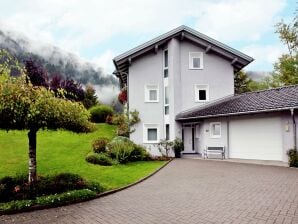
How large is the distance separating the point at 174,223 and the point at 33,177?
17.4ft

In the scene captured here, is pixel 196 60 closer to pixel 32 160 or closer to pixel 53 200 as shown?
pixel 32 160

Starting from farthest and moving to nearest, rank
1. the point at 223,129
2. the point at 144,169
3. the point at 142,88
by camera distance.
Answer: the point at 142,88, the point at 223,129, the point at 144,169

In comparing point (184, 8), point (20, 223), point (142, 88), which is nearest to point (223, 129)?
point (142, 88)

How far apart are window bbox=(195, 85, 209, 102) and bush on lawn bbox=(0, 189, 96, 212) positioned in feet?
54.1

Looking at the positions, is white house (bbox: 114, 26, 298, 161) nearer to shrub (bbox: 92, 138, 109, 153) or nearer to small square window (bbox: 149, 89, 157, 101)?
small square window (bbox: 149, 89, 157, 101)

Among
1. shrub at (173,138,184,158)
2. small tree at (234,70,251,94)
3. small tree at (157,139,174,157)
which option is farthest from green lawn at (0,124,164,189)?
small tree at (234,70,251,94)

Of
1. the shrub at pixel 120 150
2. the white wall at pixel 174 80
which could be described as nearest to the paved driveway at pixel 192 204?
the shrub at pixel 120 150

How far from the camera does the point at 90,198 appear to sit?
981 centimetres

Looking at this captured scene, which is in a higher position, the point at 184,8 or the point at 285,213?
the point at 184,8

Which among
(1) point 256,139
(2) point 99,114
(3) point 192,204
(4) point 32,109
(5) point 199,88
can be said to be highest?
(5) point 199,88

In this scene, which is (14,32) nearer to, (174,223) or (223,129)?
(223,129)

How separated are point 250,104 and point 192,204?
42.0 feet

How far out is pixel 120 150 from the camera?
19.1m

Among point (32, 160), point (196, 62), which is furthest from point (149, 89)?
point (32, 160)
